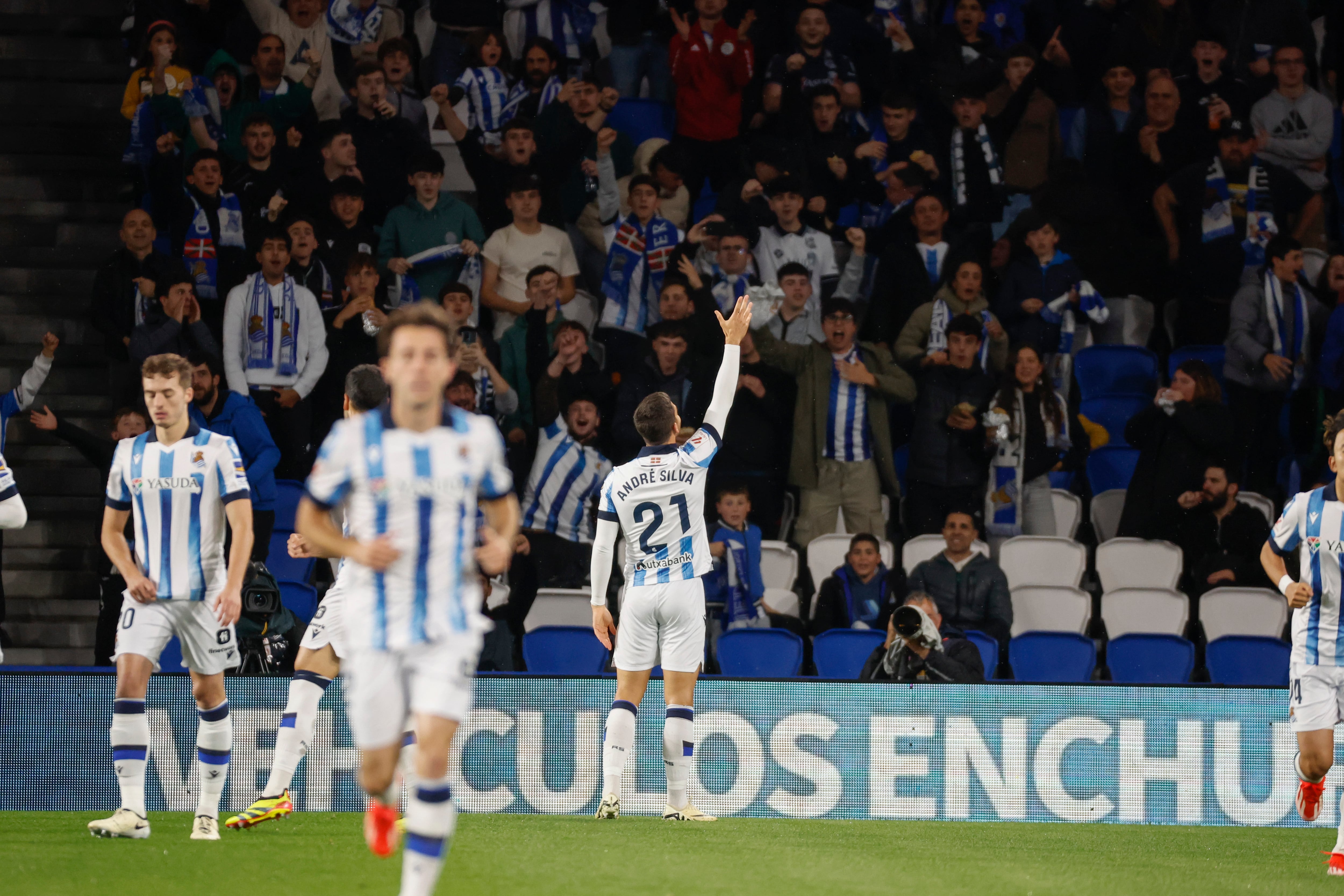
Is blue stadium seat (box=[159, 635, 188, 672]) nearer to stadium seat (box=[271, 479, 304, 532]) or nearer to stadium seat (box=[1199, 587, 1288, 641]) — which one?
stadium seat (box=[271, 479, 304, 532])

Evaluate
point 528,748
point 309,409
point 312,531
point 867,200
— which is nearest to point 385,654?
point 312,531

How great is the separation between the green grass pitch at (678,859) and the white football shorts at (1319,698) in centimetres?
67

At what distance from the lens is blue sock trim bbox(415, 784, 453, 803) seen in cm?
466

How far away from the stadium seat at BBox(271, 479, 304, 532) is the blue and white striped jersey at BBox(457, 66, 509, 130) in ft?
12.8

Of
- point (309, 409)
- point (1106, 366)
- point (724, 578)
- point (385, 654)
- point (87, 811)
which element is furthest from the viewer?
point (1106, 366)

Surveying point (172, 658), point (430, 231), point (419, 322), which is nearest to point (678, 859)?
point (419, 322)

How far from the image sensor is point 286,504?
11.7 meters

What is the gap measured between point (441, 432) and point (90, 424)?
8807mm

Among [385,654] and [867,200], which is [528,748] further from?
[867,200]

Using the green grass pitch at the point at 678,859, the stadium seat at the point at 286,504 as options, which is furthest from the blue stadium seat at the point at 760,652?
the stadium seat at the point at 286,504

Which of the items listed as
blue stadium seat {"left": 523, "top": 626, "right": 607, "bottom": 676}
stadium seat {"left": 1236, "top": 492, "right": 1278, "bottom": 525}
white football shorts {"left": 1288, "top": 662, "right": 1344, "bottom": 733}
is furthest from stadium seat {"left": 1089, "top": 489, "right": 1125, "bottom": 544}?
white football shorts {"left": 1288, "top": 662, "right": 1344, "bottom": 733}

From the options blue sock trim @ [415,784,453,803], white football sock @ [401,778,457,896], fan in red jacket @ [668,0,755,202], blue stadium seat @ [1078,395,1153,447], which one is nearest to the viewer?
white football sock @ [401,778,457,896]

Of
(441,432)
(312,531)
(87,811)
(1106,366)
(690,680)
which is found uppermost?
(1106,366)

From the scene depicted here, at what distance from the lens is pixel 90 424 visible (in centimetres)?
1271
